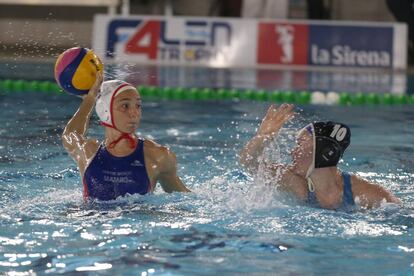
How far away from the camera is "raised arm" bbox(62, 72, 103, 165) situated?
4.35 metres

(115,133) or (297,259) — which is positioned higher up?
(115,133)

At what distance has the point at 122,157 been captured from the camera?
4230mm

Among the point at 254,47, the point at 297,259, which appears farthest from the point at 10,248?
the point at 254,47

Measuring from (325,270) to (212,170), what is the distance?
2315 millimetres

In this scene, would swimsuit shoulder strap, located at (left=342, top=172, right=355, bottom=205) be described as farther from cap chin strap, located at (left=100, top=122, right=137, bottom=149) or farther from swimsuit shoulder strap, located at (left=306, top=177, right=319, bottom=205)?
cap chin strap, located at (left=100, top=122, right=137, bottom=149)

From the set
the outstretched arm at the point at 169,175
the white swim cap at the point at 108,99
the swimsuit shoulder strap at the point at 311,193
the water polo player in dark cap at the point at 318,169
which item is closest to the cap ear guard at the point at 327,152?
the water polo player in dark cap at the point at 318,169

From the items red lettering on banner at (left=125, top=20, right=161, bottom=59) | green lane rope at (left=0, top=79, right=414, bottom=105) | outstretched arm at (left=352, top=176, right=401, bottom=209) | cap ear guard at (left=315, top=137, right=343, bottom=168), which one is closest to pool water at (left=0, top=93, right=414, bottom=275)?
outstretched arm at (left=352, top=176, right=401, bottom=209)

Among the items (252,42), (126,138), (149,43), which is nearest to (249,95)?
(252,42)

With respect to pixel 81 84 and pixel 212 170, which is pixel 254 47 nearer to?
pixel 212 170

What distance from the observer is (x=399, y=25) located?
468 inches

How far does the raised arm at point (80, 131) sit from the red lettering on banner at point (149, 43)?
291 inches

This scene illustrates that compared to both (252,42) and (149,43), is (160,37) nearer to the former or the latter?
(149,43)

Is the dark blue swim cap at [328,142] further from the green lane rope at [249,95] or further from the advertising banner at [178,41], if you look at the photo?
the advertising banner at [178,41]

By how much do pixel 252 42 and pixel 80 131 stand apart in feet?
25.2
